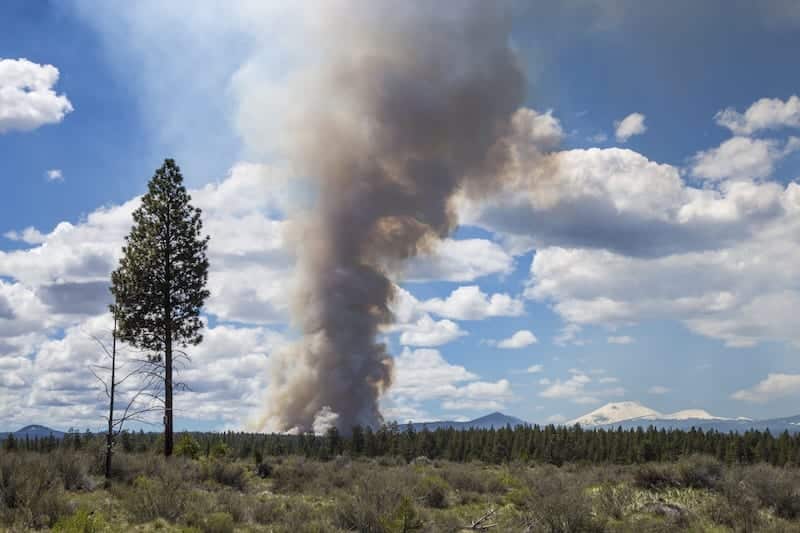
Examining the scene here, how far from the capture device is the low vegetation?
15133 millimetres

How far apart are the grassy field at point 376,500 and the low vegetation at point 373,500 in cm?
4

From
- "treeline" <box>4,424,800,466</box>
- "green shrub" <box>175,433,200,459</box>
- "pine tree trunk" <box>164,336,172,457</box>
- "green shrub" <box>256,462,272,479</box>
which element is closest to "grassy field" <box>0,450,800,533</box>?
"green shrub" <box>256,462,272,479</box>

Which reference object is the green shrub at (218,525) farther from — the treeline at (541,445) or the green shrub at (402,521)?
the treeline at (541,445)

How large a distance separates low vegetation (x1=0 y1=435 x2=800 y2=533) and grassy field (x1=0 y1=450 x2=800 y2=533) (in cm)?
4

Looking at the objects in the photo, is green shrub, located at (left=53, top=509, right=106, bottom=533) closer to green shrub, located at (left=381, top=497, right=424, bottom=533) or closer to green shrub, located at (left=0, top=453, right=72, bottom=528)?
green shrub, located at (left=0, top=453, right=72, bottom=528)

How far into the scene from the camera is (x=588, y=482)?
1061 inches

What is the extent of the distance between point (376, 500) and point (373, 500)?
0.29ft

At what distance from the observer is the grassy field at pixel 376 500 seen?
49.6ft

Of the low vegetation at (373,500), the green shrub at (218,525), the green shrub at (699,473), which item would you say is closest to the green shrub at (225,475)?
the low vegetation at (373,500)

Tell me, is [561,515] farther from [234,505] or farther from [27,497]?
[27,497]

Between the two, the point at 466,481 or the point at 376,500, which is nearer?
the point at 376,500

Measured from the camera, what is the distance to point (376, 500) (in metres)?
16.0

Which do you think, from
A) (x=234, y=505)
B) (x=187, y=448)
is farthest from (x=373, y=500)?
(x=187, y=448)

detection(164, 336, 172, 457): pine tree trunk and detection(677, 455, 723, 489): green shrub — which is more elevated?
detection(164, 336, 172, 457): pine tree trunk
